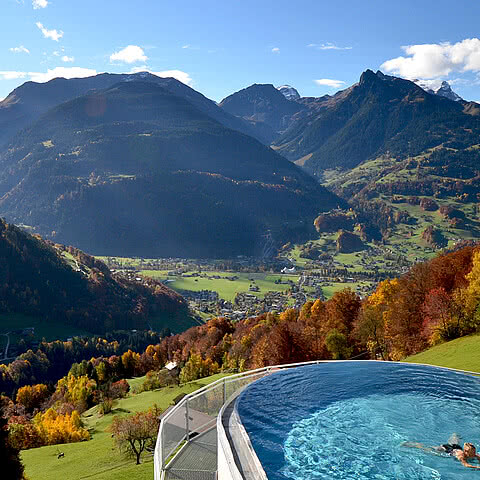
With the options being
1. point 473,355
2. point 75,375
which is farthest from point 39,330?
point 473,355

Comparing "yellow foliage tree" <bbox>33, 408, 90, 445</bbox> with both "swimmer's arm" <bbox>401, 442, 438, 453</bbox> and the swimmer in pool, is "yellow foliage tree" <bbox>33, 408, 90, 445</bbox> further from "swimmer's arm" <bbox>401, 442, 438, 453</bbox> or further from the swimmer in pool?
the swimmer in pool

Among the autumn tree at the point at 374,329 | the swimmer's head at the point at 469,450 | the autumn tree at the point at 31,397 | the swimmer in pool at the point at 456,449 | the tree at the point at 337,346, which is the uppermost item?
the swimmer's head at the point at 469,450

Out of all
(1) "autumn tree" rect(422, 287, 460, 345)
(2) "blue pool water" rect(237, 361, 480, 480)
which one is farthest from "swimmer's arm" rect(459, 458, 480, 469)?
(1) "autumn tree" rect(422, 287, 460, 345)

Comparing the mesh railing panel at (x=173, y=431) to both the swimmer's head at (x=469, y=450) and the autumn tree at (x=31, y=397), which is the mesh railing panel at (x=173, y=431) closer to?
the swimmer's head at (x=469, y=450)

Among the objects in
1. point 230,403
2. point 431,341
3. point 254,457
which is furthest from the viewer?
point 431,341

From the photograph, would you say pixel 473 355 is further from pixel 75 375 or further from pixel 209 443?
pixel 75 375

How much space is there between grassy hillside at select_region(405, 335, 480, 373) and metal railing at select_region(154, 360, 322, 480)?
22.3 metres

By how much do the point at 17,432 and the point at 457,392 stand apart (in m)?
54.2

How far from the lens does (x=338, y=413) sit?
25312 millimetres

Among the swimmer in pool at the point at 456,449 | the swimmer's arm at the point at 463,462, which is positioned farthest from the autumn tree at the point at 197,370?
the swimmer's arm at the point at 463,462

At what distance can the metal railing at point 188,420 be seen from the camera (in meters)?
21.2

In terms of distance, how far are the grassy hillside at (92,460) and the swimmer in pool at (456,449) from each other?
18876mm

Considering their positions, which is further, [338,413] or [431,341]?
[431,341]

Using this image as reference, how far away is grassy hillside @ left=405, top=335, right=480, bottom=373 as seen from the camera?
122ft
